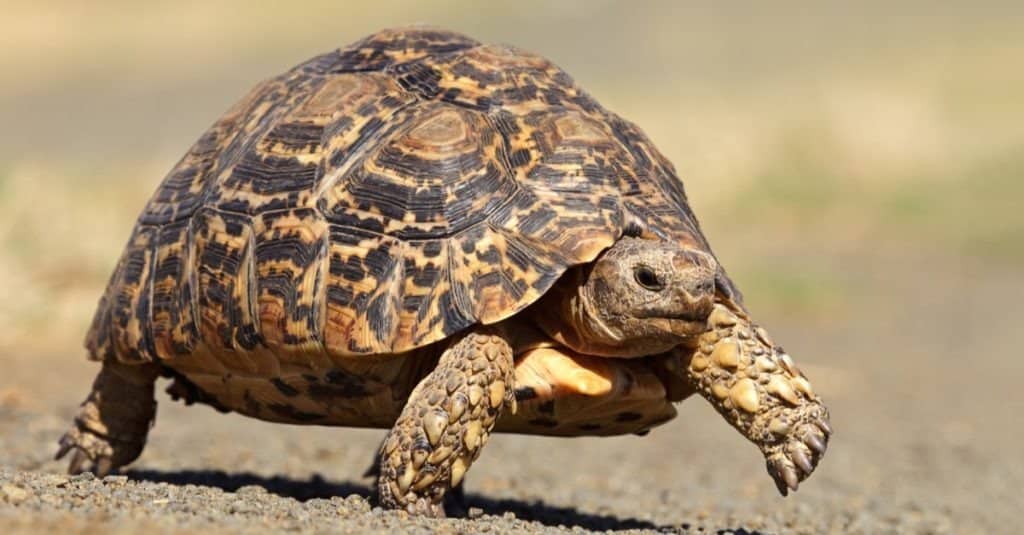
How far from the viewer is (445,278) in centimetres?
A: 450

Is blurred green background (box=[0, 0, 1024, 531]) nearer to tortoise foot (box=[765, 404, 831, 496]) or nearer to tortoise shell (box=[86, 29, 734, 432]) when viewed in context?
tortoise foot (box=[765, 404, 831, 496])

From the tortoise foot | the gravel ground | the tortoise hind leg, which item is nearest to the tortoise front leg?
the gravel ground

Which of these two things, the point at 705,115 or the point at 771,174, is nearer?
the point at 771,174

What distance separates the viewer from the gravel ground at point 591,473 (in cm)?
427

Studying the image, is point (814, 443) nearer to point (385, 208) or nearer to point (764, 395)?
point (764, 395)

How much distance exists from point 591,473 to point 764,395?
11.6 feet

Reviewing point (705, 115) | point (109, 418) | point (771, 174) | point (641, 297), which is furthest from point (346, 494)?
point (705, 115)

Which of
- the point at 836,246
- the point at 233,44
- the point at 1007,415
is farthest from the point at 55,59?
the point at 1007,415

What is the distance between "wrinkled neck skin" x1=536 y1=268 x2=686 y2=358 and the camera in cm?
458

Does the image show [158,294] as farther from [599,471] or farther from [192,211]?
[599,471]

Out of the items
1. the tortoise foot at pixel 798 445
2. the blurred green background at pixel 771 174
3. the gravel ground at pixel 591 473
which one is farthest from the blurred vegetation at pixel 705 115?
the tortoise foot at pixel 798 445

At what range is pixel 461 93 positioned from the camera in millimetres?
5020

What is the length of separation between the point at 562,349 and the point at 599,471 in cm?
371

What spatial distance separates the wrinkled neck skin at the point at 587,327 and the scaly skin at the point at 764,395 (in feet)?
0.60
